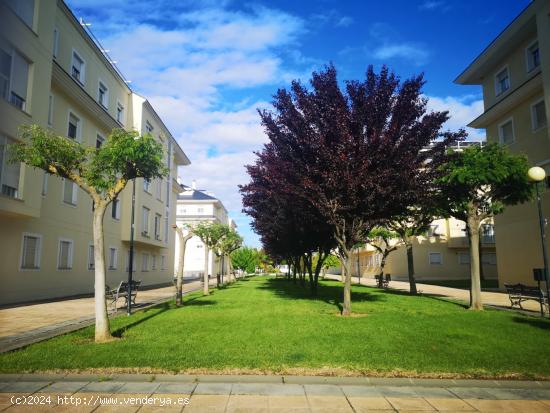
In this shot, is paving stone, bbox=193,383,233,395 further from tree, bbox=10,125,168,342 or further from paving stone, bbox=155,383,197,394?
tree, bbox=10,125,168,342

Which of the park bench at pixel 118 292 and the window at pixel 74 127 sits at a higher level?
the window at pixel 74 127

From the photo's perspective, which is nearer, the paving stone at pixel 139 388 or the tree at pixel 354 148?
the paving stone at pixel 139 388

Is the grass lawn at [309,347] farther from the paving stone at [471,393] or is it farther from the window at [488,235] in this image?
the window at [488,235]

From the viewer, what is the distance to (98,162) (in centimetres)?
879

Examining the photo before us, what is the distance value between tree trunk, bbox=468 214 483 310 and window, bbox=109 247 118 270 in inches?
860

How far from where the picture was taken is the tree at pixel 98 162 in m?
8.31

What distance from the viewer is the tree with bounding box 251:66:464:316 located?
1222cm

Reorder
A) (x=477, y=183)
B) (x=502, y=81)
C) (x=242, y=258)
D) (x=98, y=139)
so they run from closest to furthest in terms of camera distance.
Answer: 1. (x=477, y=183)
2. (x=98, y=139)
3. (x=502, y=81)
4. (x=242, y=258)

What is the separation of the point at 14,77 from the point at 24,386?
14.7 m

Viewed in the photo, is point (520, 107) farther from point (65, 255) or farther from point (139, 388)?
point (65, 255)

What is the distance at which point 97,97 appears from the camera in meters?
24.8

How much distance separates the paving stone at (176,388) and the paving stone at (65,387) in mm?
1040

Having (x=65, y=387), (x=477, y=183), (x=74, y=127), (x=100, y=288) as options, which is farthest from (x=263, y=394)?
(x=74, y=127)

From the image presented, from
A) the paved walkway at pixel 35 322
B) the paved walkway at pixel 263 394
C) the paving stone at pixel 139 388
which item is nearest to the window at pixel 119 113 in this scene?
the paved walkway at pixel 35 322
